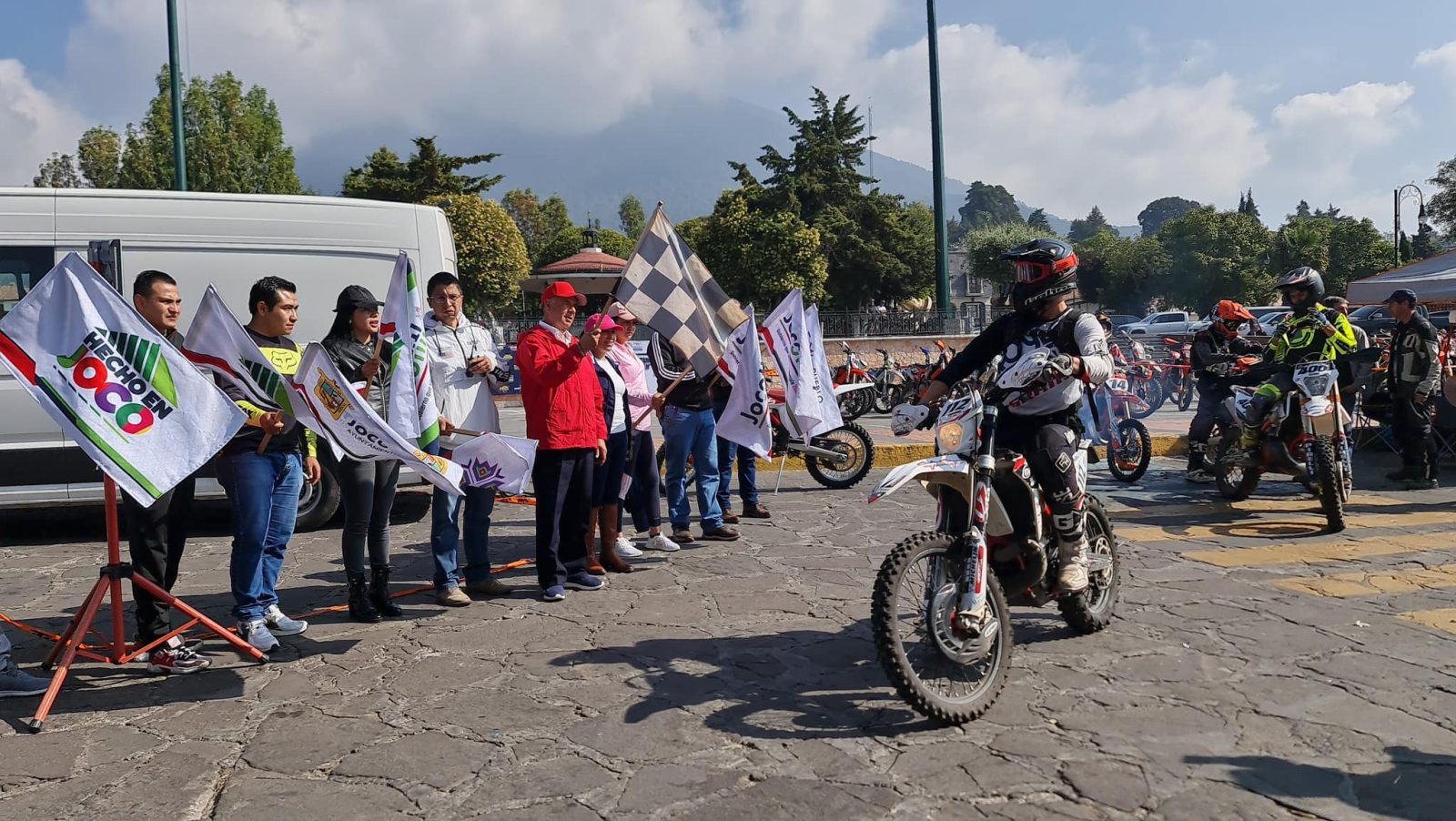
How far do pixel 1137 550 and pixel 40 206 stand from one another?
8.04 metres

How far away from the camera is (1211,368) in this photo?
31.9 ft

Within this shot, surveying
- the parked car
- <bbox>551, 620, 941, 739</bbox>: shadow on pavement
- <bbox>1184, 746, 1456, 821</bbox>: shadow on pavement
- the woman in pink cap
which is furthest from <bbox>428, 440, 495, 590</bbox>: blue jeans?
the parked car

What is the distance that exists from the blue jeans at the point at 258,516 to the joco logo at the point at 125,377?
0.57 m

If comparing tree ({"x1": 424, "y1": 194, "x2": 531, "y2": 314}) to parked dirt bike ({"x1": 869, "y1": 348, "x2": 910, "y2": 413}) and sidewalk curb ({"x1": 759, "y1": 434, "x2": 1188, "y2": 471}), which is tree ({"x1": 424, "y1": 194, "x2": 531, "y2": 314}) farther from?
sidewalk curb ({"x1": 759, "y1": 434, "x2": 1188, "y2": 471})

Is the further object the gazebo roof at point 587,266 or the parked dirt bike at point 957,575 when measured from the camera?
the gazebo roof at point 587,266

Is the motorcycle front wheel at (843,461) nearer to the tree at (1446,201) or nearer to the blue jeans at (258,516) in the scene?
the blue jeans at (258,516)

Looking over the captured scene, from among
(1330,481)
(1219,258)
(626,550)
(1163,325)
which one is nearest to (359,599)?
(626,550)

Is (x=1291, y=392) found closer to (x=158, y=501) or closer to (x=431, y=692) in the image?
(x=431, y=692)

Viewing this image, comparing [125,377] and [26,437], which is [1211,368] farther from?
[26,437]

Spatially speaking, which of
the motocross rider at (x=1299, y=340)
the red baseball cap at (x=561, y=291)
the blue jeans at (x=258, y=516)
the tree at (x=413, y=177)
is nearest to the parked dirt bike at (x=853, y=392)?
the motocross rider at (x=1299, y=340)

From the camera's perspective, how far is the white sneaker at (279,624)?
5.13 metres

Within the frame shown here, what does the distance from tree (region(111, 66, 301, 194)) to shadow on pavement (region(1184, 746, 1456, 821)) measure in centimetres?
2671

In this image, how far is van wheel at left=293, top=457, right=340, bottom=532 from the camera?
8.05m

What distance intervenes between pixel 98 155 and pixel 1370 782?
43881mm
